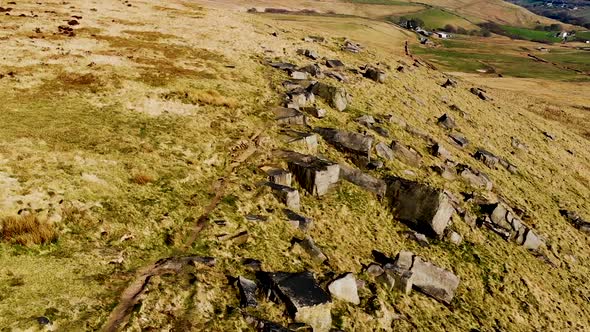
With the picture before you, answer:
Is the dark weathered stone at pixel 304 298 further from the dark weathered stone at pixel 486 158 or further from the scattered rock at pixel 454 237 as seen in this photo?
the dark weathered stone at pixel 486 158

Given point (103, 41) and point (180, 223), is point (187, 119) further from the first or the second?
point (103, 41)

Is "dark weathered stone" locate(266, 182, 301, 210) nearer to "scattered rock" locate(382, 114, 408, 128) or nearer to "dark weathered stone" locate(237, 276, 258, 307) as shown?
"dark weathered stone" locate(237, 276, 258, 307)

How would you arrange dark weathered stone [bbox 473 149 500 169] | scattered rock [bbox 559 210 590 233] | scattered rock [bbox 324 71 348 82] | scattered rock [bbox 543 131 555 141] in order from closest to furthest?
scattered rock [bbox 559 210 590 233] < dark weathered stone [bbox 473 149 500 169] < scattered rock [bbox 324 71 348 82] < scattered rock [bbox 543 131 555 141]

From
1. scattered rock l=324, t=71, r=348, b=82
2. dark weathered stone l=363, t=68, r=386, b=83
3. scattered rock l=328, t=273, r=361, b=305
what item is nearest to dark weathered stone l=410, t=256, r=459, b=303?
scattered rock l=328, t=273, r=361, b=305

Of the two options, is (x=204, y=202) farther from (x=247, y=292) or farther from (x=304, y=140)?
(x=304, y=140)

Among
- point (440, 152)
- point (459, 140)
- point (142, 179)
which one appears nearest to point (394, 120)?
point (440, 152)

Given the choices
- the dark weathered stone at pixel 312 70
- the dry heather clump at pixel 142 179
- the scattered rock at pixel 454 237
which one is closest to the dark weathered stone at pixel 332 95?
the dark weathered stone at pixel 312 70
